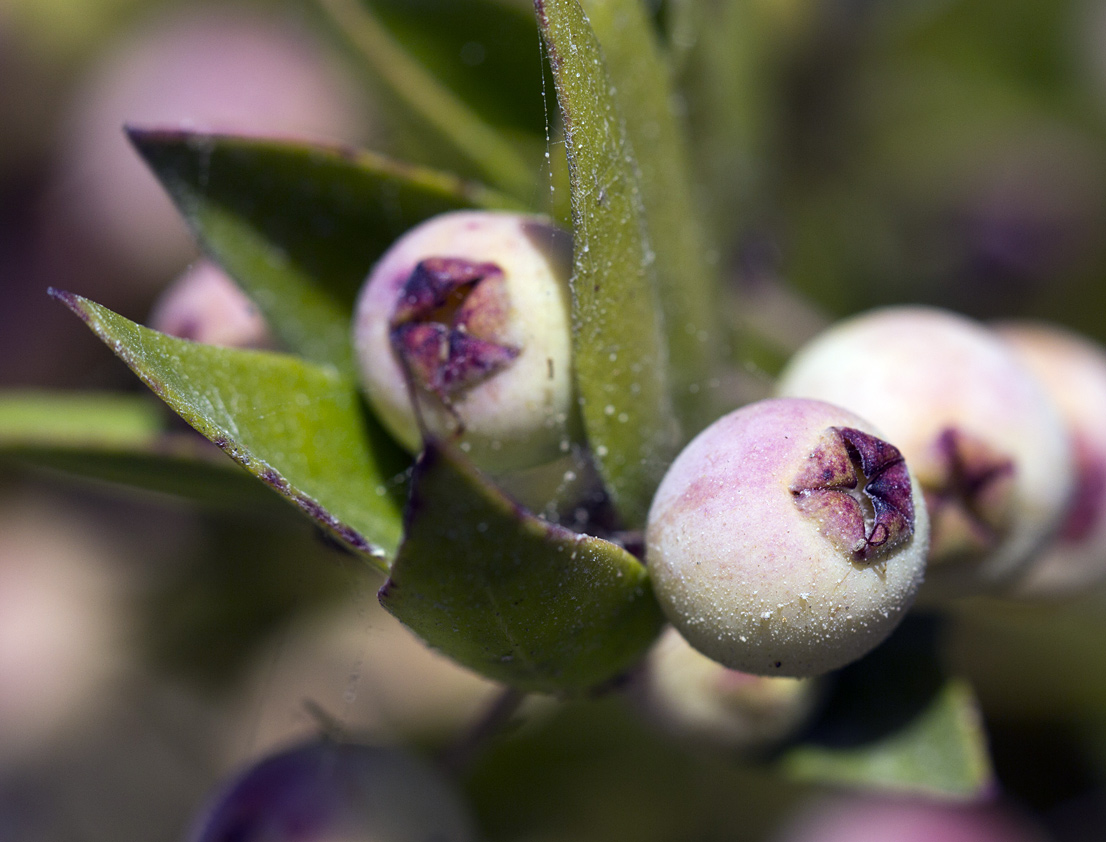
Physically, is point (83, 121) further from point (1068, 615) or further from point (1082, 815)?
point (1082, 815)

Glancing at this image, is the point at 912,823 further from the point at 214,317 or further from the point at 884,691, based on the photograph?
the point at 214,317

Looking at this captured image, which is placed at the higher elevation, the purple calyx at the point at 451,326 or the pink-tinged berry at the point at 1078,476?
the purple calyx at the point at 451,326

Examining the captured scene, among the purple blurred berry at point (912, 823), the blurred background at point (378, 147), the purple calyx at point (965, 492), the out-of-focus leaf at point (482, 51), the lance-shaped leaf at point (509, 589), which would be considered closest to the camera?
the lance-shaped leaf at point (509, 589)

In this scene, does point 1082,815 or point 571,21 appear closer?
→ point 571,21

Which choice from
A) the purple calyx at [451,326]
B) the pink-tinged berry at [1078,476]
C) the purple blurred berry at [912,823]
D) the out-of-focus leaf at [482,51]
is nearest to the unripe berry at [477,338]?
the purple calyx at [451,326]

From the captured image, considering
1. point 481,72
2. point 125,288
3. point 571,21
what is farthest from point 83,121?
point 571,21

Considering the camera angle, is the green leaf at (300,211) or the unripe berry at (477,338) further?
the green leaf at (300,211)

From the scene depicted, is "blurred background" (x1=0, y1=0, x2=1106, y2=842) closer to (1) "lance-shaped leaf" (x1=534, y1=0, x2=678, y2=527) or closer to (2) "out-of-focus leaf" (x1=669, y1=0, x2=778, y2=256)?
(2) "out-of-focus leaf" (x1=669, y1=0, x2=778, y2=256)

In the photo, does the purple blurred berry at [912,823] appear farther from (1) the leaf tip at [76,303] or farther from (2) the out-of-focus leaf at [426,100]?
(1) the leaf tip at [76,303]
